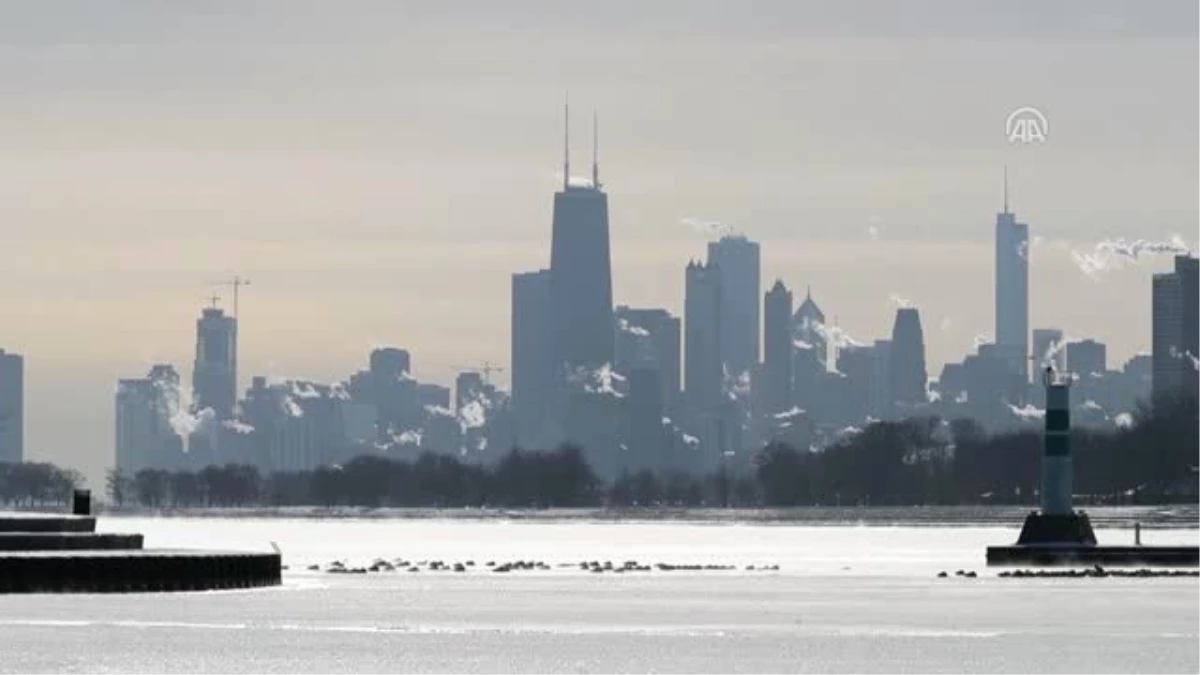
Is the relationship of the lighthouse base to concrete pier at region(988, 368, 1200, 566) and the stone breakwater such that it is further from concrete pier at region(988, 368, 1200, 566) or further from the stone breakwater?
the stone breakwater

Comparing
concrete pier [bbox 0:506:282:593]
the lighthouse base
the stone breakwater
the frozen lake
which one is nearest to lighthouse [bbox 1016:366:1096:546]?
the lighthouse base

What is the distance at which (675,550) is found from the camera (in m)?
196

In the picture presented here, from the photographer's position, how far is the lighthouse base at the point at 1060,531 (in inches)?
5192

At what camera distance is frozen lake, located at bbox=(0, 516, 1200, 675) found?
60.0 m

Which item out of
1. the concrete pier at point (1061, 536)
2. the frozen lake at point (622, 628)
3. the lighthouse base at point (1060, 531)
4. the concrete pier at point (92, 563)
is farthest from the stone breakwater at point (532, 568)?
the concrete pier at point (92, 563)

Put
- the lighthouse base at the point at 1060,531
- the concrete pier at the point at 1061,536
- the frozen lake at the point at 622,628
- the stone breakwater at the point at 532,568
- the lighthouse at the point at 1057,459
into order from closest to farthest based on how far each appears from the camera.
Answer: the frozen lake at the point at 622,628
the concrete pier at the point at 1061,536
the stone breakwater at the point at 532,568
the lighthouse base at the point at 1060,531
the lighthouse at the point at 1057,459

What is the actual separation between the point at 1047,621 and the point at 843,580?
1582 inches

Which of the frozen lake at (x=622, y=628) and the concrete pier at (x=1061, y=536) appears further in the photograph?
the concrete pier at (x=1061, y=536)

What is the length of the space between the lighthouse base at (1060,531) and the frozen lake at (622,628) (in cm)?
1964

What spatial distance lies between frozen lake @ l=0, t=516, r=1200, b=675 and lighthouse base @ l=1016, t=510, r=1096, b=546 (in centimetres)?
1964

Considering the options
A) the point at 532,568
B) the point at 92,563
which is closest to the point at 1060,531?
the point at 532,568

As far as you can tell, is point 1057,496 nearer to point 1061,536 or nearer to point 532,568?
point 1061,536

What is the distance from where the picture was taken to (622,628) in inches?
2881

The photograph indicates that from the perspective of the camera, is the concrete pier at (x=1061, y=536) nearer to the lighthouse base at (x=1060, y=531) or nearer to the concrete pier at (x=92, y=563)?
the lighthouse base at (x=1060, y=531)
